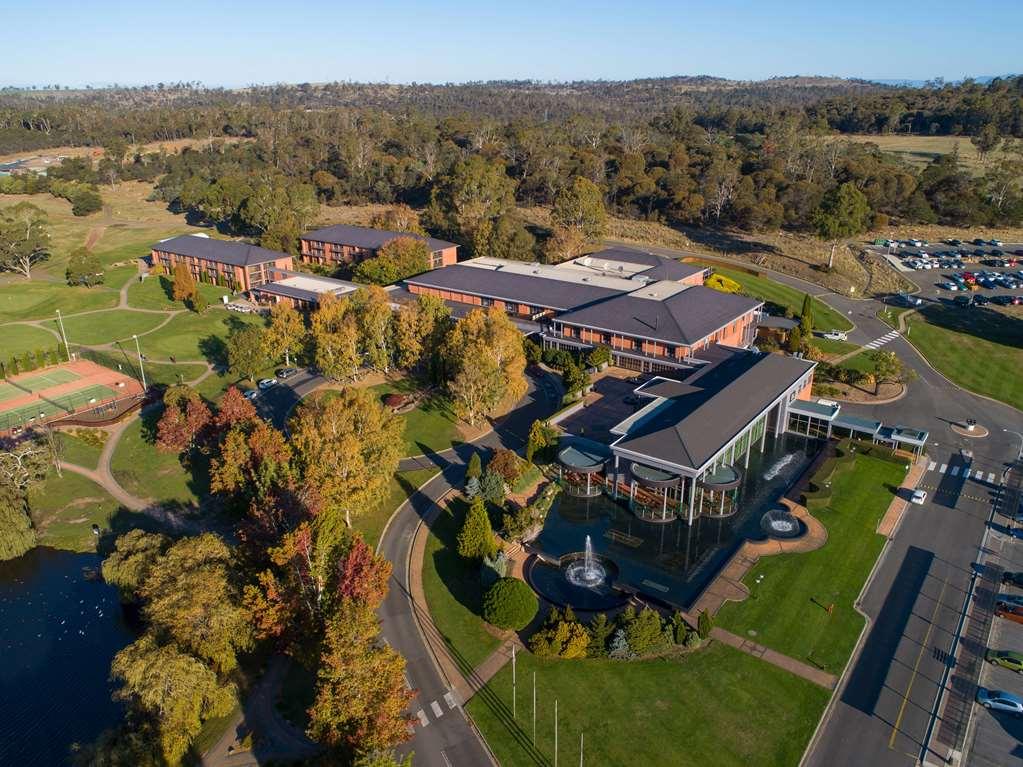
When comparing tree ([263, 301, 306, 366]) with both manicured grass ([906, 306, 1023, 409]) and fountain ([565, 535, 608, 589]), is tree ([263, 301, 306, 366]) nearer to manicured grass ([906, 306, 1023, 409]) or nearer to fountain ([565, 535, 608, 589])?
fountain ([565, 535, 608, 589])

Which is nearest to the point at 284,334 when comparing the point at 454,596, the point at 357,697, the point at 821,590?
the point at 454,596

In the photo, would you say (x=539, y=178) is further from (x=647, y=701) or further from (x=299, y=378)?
(x=647, y=701)

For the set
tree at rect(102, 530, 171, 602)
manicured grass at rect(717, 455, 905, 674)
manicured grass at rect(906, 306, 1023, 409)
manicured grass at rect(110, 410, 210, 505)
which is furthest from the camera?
manicured grass at rect(906, 306, 1023, 409)

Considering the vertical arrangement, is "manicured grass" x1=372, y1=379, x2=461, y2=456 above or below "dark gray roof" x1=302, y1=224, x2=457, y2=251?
below

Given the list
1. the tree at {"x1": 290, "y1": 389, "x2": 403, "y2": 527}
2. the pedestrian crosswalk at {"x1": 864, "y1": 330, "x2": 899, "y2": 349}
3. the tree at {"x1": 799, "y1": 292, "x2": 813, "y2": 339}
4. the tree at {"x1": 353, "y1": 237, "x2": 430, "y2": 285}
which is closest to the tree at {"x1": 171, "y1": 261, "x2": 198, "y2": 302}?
the tree at {"x1": 353, "y1": 237, "x2": 430, "y2": 285}

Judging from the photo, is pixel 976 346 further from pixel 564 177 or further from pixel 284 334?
pixel 564 177

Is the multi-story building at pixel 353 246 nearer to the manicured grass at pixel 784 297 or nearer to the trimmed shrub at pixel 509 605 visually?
the manicured grass at pixel 784 297

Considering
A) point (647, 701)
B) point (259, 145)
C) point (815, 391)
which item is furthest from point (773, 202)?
point (259, 145)

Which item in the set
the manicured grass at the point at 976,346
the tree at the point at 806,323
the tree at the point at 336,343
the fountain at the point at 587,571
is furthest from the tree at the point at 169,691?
the manicured grass at the point at 976,346
